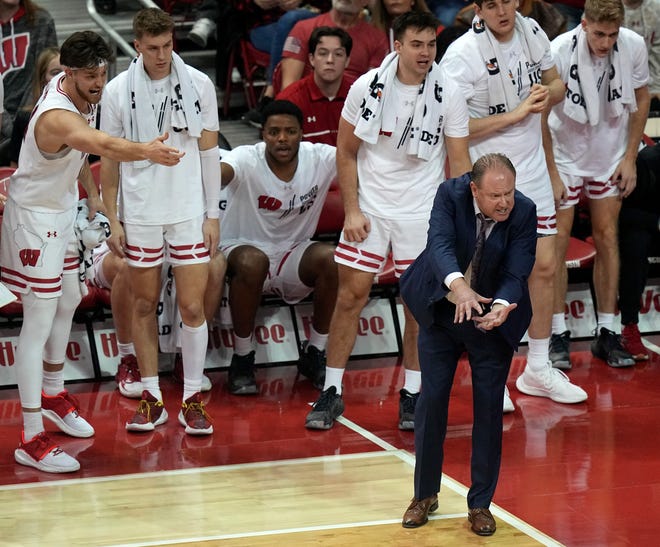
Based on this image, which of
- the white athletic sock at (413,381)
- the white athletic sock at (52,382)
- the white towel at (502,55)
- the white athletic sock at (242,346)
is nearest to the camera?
the white athletic sock at (52,382)

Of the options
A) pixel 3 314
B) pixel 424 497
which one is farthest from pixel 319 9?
pixel 424 497

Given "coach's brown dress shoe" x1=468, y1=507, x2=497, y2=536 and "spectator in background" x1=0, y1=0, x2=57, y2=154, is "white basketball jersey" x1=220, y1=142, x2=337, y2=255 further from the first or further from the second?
"coach's brown dress shoe" x1=468, y1=507, x2=497, y2=536

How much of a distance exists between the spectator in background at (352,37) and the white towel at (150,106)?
237 centimetres

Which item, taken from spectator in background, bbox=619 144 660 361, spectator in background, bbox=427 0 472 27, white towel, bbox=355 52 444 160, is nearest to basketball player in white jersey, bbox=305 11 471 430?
white towel, bbox=355 52 444 160

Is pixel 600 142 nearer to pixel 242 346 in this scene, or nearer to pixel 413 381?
pixel 413 381

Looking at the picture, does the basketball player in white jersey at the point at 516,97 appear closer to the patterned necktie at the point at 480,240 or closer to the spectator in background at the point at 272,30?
the patterned necktie at the point at 480,240

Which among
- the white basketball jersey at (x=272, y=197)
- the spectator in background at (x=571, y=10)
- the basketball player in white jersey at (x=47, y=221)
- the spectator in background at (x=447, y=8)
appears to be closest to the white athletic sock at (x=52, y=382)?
the basketball player in white jersey at (x=47, y=221)

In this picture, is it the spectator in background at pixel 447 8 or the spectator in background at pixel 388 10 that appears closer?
the spectator in background at pixel 388 10

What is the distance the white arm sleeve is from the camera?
252 inches

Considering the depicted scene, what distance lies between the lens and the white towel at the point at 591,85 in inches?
286

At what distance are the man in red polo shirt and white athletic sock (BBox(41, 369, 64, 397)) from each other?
287 centimetres

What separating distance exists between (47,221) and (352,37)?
335 cm

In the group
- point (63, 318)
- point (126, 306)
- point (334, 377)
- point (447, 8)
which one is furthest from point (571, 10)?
point (63, 318)

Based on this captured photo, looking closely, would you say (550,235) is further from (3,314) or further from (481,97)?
(3,314)
